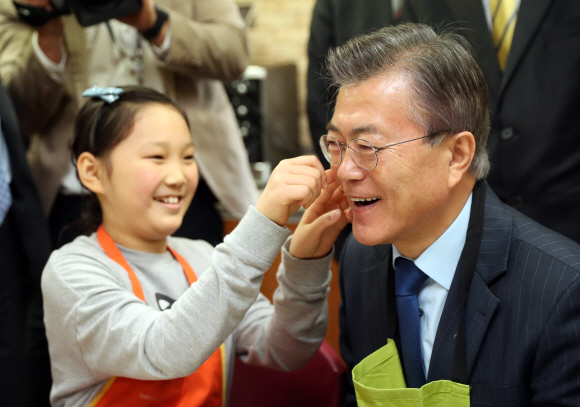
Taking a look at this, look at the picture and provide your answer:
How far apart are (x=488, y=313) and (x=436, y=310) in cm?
15

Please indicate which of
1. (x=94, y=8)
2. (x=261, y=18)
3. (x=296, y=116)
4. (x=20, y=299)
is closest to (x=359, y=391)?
(x=20, y=299)

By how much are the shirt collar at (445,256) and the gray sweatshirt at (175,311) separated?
0.87 ft

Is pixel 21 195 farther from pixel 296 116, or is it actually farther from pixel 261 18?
pixel 261 18

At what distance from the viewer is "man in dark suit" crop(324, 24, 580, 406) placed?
1093 mm

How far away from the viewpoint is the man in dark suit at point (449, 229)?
1.09 meters

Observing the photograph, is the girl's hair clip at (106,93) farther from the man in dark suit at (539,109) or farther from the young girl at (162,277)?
the man in dark suit at (539,109)

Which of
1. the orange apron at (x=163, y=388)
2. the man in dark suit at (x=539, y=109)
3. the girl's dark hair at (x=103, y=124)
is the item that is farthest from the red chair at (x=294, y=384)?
the man in dark suit at (x=539, y=109)

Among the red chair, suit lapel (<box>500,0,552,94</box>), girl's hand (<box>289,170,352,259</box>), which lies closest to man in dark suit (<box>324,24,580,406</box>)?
girl's hand (<box>289,170,352,259</box>)

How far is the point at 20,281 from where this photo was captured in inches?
63.9

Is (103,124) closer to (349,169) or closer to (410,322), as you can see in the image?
(349,169)

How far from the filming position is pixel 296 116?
4082 millimetres

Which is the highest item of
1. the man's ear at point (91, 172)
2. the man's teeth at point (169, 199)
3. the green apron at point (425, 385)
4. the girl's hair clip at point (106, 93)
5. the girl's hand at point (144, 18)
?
the girl's hand at point (144, 18)

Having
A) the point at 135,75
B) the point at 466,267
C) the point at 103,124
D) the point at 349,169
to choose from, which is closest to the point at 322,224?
the point at 349,169

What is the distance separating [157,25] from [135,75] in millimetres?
195
